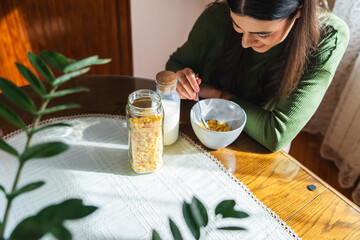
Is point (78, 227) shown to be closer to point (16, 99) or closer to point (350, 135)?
point (16, 99)

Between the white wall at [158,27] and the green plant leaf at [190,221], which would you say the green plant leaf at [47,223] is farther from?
the white wall at [158,27]

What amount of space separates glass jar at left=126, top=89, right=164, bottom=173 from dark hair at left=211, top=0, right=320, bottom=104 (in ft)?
1.22

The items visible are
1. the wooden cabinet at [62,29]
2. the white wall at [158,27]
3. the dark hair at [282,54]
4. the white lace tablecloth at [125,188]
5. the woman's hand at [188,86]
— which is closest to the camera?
the white lace tablecloth at [125,188]

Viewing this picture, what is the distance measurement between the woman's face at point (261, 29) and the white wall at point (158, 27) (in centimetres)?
123

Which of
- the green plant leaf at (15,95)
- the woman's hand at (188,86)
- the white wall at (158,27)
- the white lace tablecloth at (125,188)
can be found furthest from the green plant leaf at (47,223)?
the white wall at (158,27)

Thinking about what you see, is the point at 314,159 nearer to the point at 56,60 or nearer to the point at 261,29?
the point at 261,29

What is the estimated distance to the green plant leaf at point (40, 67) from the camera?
14.1 inches

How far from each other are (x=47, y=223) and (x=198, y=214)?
169mm

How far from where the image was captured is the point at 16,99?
0.34m

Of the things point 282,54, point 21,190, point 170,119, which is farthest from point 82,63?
point 282,54

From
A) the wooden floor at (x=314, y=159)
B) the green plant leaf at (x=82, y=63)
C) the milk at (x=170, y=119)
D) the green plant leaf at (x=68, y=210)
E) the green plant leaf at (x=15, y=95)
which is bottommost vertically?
the wooden floor at (x=314, y=159)

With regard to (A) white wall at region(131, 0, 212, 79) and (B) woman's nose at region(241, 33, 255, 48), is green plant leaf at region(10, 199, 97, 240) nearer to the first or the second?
(B) woman's nose at region(241, 33, 255, 48)

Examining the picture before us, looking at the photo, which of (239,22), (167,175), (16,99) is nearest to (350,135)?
(239,22)

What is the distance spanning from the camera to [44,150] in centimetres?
32
